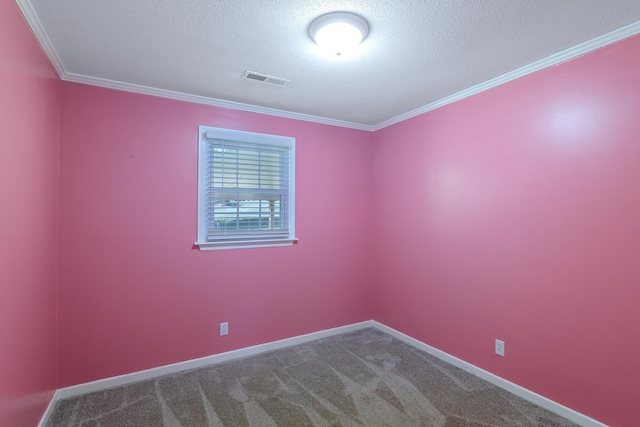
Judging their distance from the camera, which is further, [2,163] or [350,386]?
[350,386]

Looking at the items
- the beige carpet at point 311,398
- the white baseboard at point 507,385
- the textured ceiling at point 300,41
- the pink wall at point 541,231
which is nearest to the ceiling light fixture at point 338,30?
the textured ceiling at point 300,41

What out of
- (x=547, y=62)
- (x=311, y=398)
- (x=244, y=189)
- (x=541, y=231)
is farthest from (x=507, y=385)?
(x=244, y=189)

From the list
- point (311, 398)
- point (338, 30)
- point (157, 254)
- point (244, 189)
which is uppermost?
point (338, 30)

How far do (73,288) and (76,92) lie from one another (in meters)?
1.50

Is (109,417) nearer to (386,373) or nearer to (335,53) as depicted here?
(386,373)

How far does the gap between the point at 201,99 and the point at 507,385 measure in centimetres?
346

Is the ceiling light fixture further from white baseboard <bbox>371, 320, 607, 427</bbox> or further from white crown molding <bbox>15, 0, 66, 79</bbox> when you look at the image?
white baseboard <bbox>371, 320, 607, 427</bbox>

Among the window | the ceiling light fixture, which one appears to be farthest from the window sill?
the ceiling light fixture

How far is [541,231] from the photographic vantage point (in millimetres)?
2227

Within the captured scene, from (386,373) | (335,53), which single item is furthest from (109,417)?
(335,53)

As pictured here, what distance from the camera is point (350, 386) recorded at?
250 cm

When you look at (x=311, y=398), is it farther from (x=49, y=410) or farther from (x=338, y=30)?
(x=338, y=30)

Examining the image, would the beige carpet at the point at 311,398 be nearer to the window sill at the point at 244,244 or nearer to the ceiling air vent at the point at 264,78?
the window sill at the point at 244,244

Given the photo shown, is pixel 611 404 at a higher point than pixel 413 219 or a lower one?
lower
